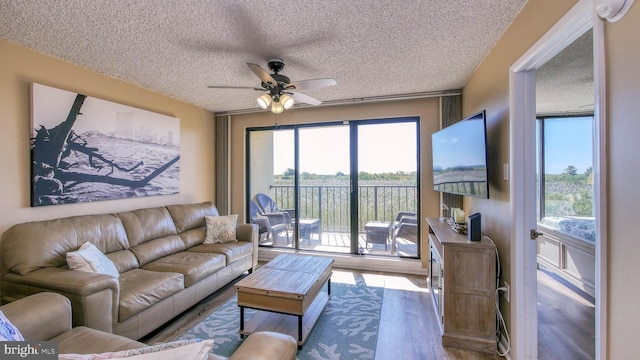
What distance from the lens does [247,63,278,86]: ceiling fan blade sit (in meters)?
2.06

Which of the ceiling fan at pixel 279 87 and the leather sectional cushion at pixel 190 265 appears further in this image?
the leather sectional cushion at pixel 190 265

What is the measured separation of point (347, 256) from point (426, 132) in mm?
→ 2163

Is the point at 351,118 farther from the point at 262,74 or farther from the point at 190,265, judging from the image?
the point at 190,265

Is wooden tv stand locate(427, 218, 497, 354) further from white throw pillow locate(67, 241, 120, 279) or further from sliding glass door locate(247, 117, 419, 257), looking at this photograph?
white throw pillow locate(67, 241, 120, 279)

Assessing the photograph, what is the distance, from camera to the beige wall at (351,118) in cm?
362

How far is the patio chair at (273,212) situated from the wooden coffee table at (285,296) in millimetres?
1691

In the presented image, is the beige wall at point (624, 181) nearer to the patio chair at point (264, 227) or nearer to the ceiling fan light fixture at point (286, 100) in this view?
the ceiling fan light fixture at point (286, 100)

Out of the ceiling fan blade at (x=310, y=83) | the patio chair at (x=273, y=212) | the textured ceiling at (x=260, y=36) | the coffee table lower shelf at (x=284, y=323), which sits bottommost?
the coffee table lower shelf at (x=284, y=323)

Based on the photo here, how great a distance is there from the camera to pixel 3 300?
195 centimetres

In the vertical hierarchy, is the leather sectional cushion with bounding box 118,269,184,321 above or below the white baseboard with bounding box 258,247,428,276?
above

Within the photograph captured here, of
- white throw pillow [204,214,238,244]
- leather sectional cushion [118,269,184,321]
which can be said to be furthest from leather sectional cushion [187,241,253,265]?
leather sectional cushion [118,269,184,321]

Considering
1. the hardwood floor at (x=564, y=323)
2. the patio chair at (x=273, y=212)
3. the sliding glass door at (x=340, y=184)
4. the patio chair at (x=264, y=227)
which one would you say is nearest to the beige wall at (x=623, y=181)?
the hardwood floor at (x=564, y=323)

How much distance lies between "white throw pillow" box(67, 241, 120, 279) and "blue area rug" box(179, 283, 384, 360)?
2.79 feet

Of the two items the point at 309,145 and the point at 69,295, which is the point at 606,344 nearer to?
the point at 69,295
